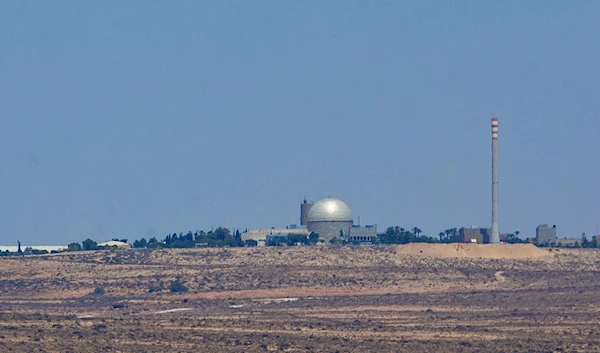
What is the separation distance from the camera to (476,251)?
11706cm

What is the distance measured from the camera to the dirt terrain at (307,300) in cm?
5512

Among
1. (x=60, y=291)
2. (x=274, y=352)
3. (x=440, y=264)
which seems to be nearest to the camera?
(x=274, y=352)

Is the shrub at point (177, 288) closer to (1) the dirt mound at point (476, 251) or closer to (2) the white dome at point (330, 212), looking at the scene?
(1) the dirt mound at point (476, 251)

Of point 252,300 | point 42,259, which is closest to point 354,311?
point 252,300

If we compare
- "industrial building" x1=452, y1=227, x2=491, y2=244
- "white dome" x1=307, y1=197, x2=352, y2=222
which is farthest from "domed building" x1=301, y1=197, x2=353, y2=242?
"industrial building" x1=452, y1=227, x2=491, y2=244

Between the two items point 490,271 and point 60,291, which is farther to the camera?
point 490,271

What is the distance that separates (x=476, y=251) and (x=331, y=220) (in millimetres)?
21654

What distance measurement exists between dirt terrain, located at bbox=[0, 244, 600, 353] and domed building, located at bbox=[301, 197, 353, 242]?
562 inches

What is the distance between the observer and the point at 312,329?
2426 inches

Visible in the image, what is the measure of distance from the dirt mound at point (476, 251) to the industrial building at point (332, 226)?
647 inches

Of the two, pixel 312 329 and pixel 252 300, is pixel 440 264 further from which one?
pixel 312 329

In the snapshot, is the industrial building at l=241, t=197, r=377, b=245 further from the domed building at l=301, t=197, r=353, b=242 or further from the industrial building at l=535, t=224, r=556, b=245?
the industrial building at l=535, t=224, r=556, b=245

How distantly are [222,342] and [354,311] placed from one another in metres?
23.5

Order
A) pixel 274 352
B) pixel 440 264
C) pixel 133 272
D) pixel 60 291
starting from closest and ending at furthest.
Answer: pixel 274 352 → pixel 60 291 → pixel 133 272 → pixel 440 264
